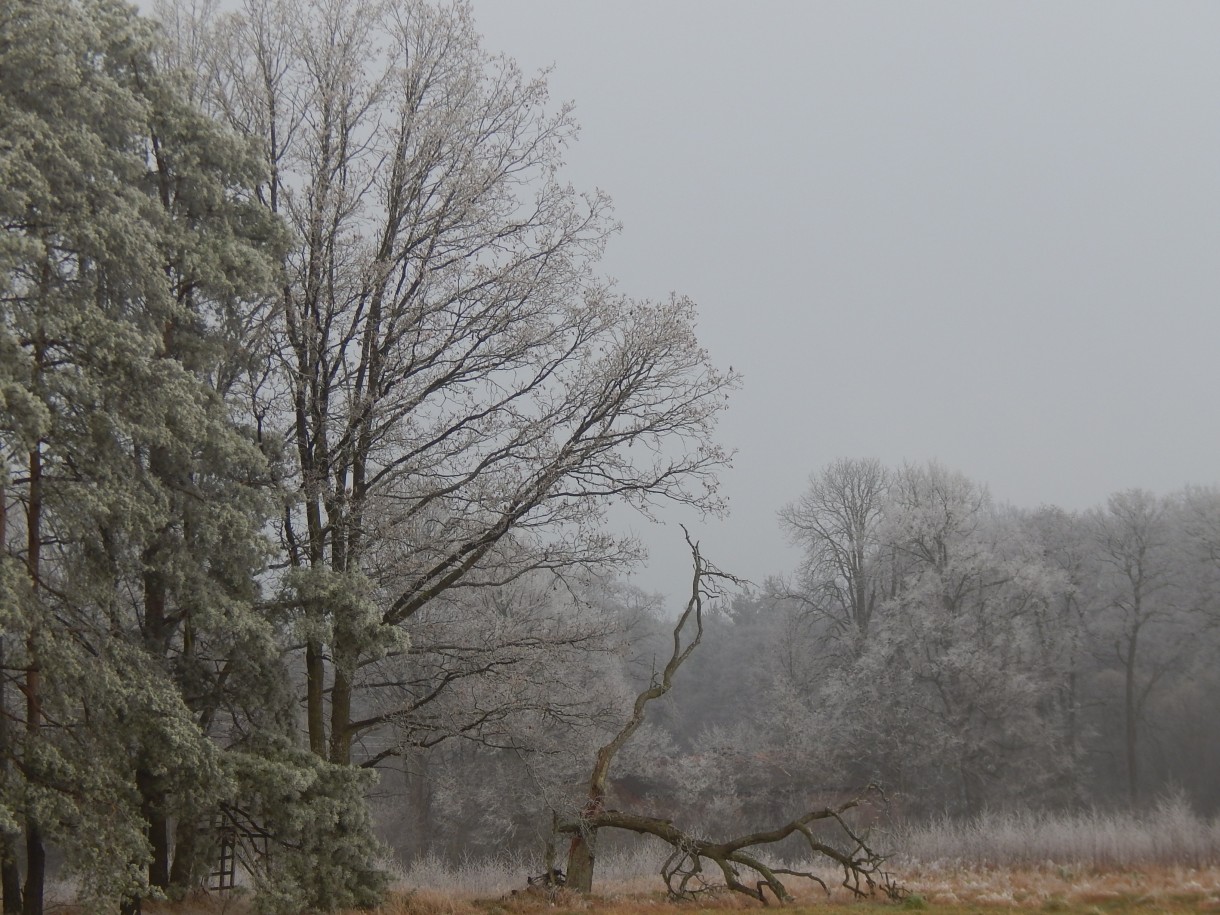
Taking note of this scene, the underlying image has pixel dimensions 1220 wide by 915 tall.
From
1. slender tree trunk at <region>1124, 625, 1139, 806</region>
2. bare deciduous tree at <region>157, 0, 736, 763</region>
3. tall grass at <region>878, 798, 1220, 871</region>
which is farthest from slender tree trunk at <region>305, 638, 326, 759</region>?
slender tree trunk at <region>1124, 625, 1139, 806</region>

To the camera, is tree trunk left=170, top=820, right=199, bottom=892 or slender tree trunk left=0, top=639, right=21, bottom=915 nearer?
slender tree trunk left=0, top=639, right=21, bottom=915

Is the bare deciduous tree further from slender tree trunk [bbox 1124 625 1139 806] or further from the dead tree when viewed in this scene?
slender tree trunk [bbox 1124 625 1139 806]

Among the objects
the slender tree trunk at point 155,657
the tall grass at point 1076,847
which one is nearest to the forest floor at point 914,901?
the slender tree trunk at point 155,657

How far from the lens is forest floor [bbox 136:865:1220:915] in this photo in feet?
31.7

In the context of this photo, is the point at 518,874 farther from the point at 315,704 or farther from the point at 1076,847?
the point at 1076,847

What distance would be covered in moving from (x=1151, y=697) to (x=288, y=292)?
109ft

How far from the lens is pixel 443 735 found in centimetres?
1162

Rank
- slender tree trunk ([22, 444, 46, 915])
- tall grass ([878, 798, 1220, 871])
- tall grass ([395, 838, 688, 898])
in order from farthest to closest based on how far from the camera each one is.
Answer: tall grass ([395, 838, 688, 898]) < tall grass ([878, 798, 1220, 871]) < slender tree trunk ([22, 444, 46, 915])

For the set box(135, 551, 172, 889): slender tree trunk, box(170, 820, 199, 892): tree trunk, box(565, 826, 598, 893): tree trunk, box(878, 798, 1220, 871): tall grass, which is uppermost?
box(135, 551, 172, 889): slender tree trunk

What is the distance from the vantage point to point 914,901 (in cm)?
999

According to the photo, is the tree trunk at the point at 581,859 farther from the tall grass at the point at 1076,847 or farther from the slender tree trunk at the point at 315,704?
the tall grass at the point at 1076,847

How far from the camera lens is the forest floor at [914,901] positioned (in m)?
9.65

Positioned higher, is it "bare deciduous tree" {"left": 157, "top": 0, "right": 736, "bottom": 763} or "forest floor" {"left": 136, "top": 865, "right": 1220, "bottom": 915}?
"bare deciduous tree" {"left": 157, "top": 0, "right": 736, "bottom": 763}

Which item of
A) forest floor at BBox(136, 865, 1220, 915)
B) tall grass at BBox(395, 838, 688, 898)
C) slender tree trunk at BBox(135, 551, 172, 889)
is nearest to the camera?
slender tree trunk at BBox(135, 551, 172, 889)
